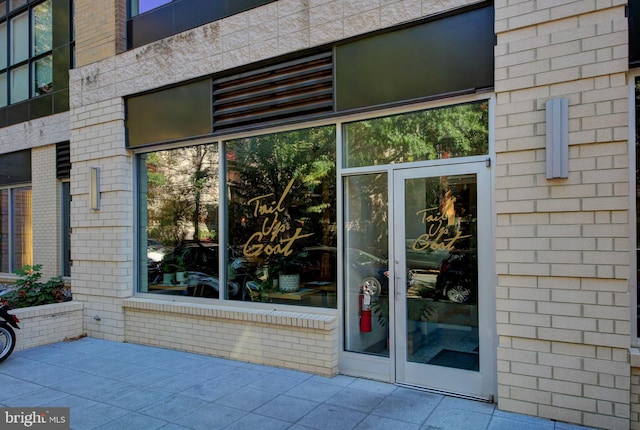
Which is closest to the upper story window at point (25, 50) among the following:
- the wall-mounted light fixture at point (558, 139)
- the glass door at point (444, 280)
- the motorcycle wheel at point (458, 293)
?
the glass door at point (444, 280)

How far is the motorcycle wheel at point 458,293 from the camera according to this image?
455cm

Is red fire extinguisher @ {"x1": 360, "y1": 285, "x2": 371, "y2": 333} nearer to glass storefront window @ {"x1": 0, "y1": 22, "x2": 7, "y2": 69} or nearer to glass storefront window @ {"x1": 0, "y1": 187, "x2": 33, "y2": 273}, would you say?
glass storefront window @ {"x1": 0, "y1": 187, "x2": 33, "y2": 273}

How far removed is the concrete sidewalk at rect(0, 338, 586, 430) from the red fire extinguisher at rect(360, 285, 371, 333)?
0.58 metres

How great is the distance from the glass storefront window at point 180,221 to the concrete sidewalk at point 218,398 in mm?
1205

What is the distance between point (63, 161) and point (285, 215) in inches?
249

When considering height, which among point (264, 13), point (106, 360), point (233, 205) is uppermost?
point (264, 13)

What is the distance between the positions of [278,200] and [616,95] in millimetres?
3772

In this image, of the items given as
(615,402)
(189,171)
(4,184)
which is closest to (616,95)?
(615,402)

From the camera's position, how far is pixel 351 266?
17.4 feet

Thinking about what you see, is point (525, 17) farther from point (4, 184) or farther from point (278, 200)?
point (4, 184)

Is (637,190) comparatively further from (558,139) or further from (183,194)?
(183,194)

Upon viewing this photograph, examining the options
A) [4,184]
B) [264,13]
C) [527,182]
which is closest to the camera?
[527,182]

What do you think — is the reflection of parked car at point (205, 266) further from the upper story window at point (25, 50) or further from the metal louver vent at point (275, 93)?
the upper story window at point (25, 50)

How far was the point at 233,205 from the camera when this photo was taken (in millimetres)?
6160
